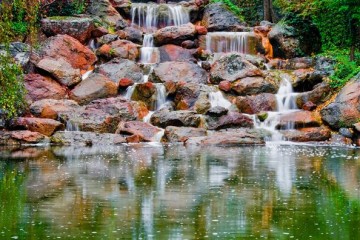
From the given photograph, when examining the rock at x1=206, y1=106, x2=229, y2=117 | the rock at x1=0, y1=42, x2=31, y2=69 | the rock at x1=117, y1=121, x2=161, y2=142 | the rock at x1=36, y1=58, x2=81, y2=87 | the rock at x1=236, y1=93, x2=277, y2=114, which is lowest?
the rock at x1=117, y1=121, x2=161, y2=142

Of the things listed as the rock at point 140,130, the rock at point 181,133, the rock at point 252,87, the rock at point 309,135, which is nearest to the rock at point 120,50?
the rock at point 252,87

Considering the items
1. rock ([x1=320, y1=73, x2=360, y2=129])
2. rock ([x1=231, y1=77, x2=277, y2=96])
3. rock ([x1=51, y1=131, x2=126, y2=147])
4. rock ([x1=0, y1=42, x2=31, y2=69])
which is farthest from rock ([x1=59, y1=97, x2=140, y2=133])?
rock ([x1=320, y1=73, x2=360, y2=129])

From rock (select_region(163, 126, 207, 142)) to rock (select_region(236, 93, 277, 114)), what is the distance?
3655 mm

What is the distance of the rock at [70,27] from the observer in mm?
40094

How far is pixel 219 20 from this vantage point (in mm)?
43969

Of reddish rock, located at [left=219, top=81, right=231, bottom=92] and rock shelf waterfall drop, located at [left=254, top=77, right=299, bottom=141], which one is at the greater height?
reddish rock, located at [left=219, top=81, right=231, bottom=92]

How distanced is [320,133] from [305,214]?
1828cm

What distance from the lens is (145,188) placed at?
659 inches

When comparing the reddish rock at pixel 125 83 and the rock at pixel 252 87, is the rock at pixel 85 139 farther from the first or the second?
the rock at pixel 252 87

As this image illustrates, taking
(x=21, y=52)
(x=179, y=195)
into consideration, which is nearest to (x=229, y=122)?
(x=21, y=52)

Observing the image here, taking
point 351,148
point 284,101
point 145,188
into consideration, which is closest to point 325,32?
point 284,101

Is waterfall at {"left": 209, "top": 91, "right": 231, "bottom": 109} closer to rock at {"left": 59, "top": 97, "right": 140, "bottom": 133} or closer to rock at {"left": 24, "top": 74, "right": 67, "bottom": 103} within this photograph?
rock at {"left": 59, "top": 97, "right": 140, "bottom": 133}

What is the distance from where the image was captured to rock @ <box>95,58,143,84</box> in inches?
1447

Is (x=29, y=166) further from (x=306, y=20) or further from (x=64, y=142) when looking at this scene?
(x=306, y=20)
